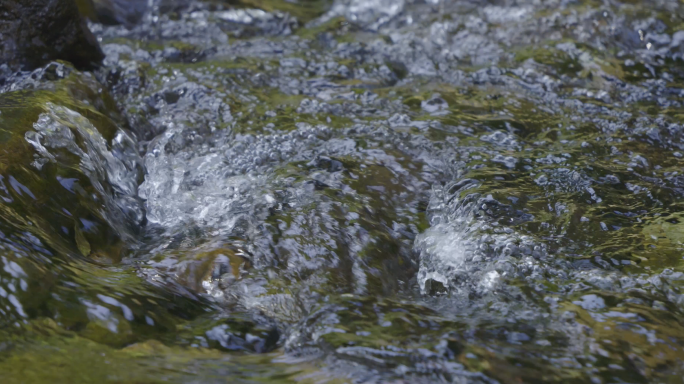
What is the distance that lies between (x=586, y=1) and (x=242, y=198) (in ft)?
16.2

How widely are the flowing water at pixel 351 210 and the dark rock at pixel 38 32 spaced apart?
0.91 ft

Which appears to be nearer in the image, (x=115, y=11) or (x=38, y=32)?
(x=38, y=32)

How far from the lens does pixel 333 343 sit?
2094 mm

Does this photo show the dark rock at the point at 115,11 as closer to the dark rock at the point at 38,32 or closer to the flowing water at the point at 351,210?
the flowing water at the point at 351,210

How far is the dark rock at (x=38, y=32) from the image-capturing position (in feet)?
13.4

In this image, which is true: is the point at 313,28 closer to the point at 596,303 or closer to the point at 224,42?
the point at 224,42

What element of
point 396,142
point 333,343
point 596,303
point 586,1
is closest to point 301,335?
point 333,343

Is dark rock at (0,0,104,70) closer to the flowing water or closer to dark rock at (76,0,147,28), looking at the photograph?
the flowing water

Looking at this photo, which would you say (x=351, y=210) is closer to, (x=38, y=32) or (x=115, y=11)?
(x=38, y=32)

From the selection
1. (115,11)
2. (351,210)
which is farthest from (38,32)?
(351,210)

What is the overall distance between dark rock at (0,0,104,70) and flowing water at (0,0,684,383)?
0.28 m

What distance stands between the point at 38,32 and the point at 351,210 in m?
2.73

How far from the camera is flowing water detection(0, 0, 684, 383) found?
2.03 meters

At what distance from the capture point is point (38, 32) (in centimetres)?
423
